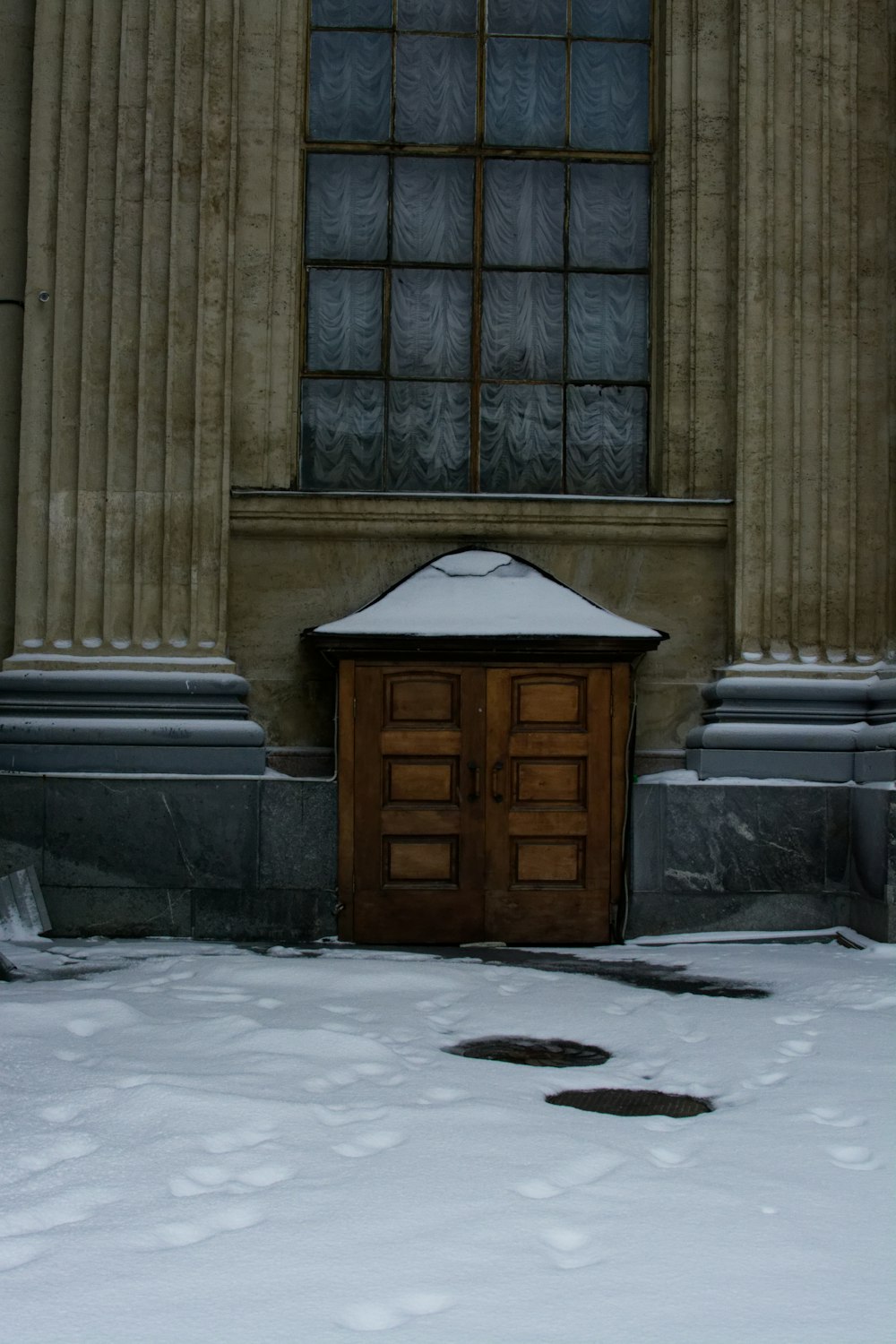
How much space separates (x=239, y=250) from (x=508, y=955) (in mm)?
5389

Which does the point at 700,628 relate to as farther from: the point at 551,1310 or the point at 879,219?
the point at 551,1310

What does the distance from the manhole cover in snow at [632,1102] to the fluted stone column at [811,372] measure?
4.76 m

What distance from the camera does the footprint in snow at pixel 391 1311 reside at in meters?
2.93

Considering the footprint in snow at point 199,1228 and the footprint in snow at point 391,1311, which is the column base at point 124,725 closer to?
the footprint in snow at point 199,1228

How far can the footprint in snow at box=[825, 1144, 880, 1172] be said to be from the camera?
13.5 feet

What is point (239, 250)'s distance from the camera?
9977 mm

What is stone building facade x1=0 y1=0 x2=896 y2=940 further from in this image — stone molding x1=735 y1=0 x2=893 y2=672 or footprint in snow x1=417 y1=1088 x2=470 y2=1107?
footprint in snow x1=417 y1=1088 x2=470 y2=1107

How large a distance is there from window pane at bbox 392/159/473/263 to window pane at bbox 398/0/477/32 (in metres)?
1.04

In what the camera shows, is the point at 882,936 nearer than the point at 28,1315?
No

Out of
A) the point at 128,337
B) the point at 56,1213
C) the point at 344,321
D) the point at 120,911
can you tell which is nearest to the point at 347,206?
the point at 344,321

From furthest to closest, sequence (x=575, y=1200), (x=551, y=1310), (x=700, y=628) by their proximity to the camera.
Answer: (x=700, y=628) → (x=575, y=1200) → (x=551, y=1310)

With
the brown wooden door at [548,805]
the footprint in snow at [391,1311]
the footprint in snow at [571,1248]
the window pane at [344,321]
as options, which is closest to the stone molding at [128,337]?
the window pane at [344,321]

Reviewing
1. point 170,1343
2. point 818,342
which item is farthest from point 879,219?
point 170,1343

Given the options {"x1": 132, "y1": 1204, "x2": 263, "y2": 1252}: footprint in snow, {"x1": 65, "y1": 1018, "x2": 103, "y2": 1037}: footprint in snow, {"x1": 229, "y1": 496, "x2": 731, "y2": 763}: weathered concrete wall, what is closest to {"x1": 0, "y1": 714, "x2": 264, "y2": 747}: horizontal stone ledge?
{"x1": 229, "y1": 496, "x2": 731, "y2": 763}: weathered concrete wall
